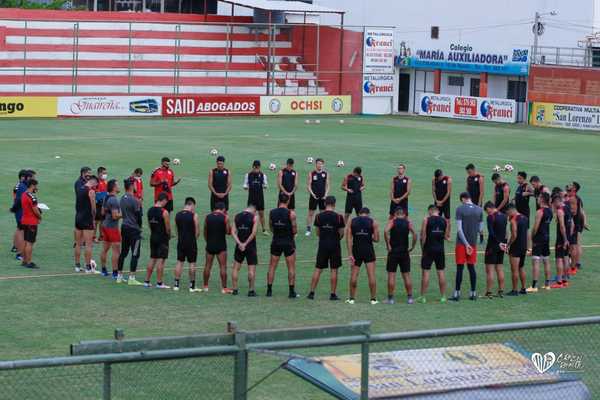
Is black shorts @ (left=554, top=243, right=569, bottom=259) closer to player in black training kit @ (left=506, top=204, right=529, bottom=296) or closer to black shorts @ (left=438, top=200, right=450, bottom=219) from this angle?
player in black training kit @ (left=506, top=204, right=529, bottom=296)

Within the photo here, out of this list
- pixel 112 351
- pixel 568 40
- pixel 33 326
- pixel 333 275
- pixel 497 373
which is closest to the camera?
pixel 112 351

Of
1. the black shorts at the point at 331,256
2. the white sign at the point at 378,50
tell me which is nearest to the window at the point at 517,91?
the white sign at the point at 378,50

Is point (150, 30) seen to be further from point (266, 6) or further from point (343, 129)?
point (343, 129)

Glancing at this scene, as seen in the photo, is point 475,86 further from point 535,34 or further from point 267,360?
point 267,360

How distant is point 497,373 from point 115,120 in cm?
4682

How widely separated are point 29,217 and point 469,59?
4869 centimetres

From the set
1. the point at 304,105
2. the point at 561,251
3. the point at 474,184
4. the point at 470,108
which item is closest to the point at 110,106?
the point at 304,105

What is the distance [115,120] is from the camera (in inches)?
2146

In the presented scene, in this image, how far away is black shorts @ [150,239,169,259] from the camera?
1956cm

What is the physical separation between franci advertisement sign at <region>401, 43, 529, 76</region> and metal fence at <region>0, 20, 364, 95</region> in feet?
14.2

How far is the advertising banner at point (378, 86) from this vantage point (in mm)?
65438

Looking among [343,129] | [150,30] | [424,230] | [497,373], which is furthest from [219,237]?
[150,30]

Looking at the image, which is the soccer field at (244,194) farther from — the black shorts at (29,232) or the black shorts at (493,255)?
the black shorts at (493,255)

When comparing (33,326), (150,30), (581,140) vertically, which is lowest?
(33,326)
